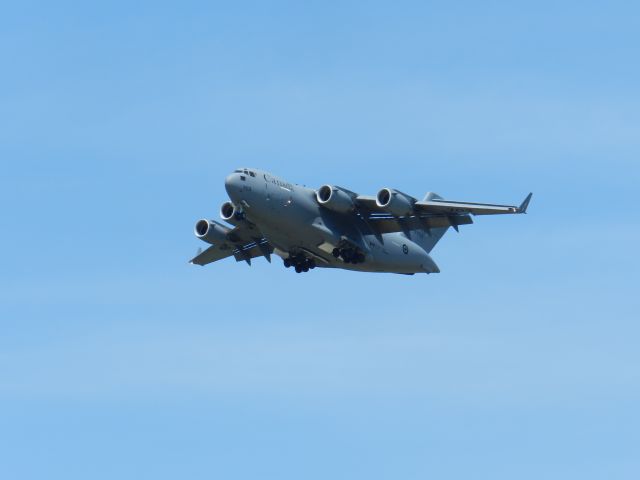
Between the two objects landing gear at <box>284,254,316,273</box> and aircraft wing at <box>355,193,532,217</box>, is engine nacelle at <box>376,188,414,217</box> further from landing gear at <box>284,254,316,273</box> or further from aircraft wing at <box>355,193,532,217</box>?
landing gear at <box>284,254,316,273</box>

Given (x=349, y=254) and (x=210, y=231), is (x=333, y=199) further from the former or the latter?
(x=210, y=231)

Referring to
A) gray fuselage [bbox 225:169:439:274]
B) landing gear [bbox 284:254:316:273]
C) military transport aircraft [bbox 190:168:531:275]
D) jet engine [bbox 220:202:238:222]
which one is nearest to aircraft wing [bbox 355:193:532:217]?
military transport aircraft [bbox 190:168:531:275]

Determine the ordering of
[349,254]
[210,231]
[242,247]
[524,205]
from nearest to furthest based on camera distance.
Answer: [524,205] → [349,254] → [210,231] → [242,247]

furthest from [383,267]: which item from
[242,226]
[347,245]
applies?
[242,226]

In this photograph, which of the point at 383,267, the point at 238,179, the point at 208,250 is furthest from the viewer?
the point at 208,250

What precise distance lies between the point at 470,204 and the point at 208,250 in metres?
11.5

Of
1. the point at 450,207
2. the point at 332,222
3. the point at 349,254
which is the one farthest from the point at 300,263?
the point at 450,207

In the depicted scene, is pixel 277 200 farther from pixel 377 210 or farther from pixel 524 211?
pixel 524 211

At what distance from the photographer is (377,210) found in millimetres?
49969

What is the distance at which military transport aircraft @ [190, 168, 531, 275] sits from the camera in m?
47.8

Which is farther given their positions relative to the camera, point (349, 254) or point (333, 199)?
point (349, 254)

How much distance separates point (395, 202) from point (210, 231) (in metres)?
7.71

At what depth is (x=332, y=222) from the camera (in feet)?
163

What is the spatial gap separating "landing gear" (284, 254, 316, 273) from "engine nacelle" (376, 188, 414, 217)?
401 cm
